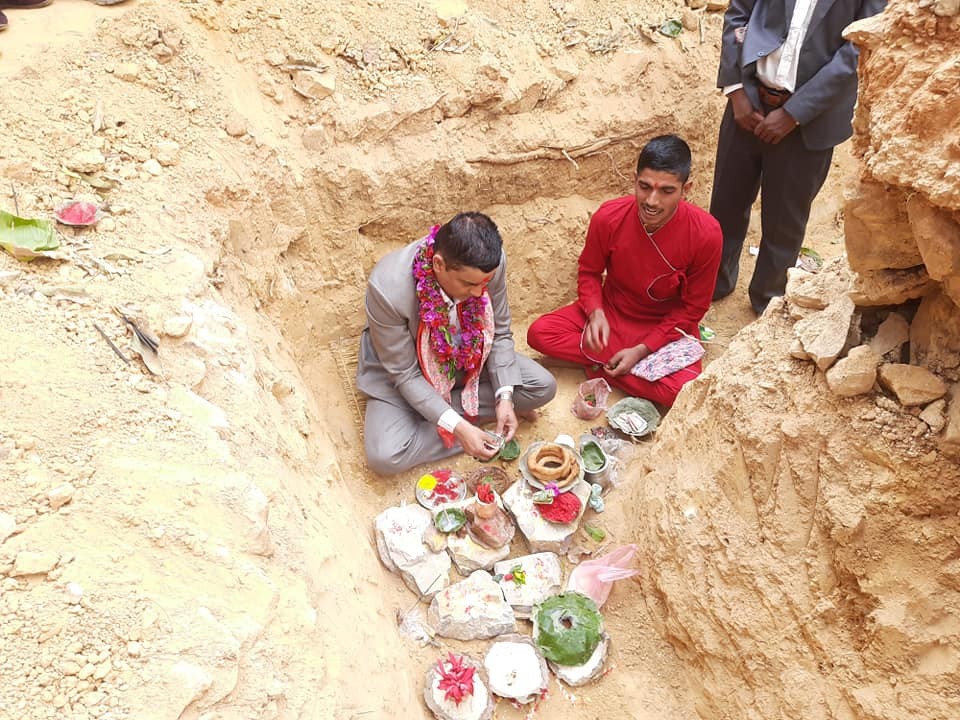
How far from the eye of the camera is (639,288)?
11.9 feet

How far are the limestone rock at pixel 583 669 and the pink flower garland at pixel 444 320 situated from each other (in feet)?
4.34

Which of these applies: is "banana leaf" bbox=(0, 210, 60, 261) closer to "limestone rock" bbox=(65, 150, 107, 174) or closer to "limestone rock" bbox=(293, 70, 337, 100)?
"limestone rock" bbox=(65, 150, 107, 174)

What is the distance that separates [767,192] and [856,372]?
1889 mm

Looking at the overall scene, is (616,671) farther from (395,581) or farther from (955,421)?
(955,421)

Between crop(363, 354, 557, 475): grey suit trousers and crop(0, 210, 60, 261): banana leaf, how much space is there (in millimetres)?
1473

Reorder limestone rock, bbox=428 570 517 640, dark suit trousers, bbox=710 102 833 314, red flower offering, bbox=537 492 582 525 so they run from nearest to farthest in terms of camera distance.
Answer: limestone rock, bbox=428 570 517 640, red flower offering, bbox=537 492 582 525, dark suit trousers, bbox=710 102 833 314

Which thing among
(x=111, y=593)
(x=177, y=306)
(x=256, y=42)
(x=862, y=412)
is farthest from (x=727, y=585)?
(x=256, y=42)

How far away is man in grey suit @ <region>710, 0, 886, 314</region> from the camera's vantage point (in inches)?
117

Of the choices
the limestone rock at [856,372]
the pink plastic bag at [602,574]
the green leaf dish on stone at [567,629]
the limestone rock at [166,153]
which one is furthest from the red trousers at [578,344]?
the limestone rock at [166,153]

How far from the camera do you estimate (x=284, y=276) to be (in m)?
3.25

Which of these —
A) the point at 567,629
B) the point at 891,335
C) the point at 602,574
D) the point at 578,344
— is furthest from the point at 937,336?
the point at 578,344

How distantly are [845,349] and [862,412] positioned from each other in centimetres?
19

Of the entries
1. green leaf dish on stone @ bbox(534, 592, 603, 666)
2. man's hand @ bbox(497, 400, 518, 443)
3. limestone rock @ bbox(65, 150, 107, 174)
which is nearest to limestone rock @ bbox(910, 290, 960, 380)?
green leaf dish on stone @ bbox(534, 592, 603, 666)

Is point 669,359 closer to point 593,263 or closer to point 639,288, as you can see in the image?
point 639,288
